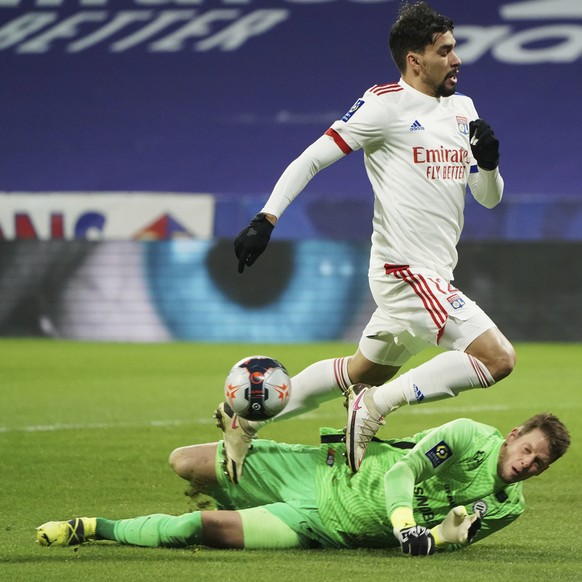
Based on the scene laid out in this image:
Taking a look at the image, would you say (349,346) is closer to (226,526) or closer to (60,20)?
(60,20)

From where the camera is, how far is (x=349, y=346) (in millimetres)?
16500

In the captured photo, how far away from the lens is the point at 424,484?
4.95 m

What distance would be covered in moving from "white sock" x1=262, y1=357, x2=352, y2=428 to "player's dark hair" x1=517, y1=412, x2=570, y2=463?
50.9 inches

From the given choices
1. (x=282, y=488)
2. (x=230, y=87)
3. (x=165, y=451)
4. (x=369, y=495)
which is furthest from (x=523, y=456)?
(x=230, y=87)

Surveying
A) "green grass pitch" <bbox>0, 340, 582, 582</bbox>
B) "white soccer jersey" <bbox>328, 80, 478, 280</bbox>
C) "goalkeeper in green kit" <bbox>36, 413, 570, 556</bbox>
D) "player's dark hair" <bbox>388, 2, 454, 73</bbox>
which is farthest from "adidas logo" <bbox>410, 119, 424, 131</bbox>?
"green grass pitch" <bbox>0, 340, 582, 582</bbox>

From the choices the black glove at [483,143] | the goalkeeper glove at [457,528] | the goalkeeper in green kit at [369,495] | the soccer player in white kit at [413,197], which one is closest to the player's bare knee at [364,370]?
the soccer player in white kit at [413,197]

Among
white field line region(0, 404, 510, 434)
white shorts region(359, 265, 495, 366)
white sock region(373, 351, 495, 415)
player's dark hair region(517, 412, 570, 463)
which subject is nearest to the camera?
player's dark hair region(517, 412, 570, 463)

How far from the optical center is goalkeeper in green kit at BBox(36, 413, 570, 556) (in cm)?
469

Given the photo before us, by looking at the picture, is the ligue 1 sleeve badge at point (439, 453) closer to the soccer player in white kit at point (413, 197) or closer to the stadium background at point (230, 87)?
the soccer player in white kit at point (413, 197)

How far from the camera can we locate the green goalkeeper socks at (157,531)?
4875mm

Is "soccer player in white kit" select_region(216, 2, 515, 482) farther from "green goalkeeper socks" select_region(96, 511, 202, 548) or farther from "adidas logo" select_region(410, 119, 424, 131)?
"green goalkeeper socks" select_region(96, 511, 202, 548)

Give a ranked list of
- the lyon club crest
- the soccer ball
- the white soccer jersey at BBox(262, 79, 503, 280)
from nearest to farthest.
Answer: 1. the soccer ball
2. the white soccer jersey at BBox(262, 79, 503, 280)
3. the lyon club crest

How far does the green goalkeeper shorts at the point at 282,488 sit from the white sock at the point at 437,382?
369 millimetres

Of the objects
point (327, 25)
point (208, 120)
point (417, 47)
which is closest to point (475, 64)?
point (327, 25)
